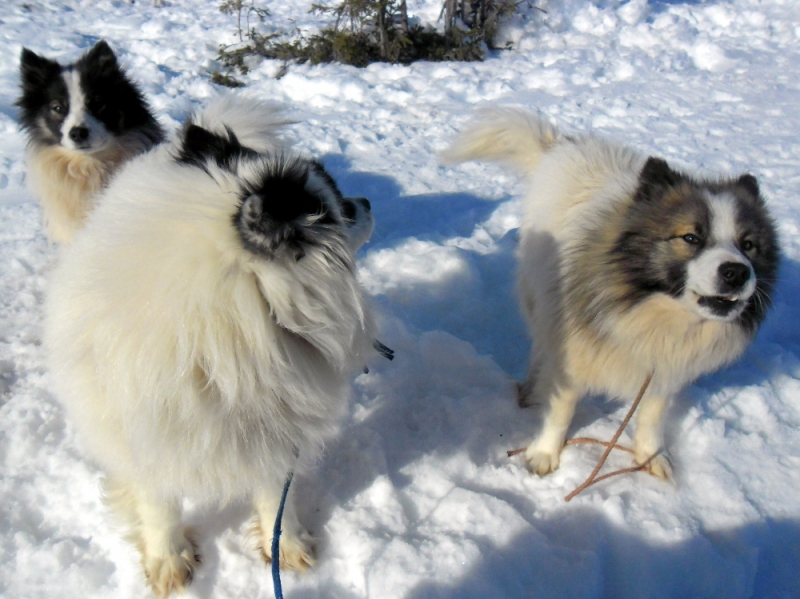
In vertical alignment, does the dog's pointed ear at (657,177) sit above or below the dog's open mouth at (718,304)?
above

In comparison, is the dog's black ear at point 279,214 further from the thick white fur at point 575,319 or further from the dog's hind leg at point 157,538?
the thick white fur at point 575,319

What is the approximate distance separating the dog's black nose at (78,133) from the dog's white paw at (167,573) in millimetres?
2268

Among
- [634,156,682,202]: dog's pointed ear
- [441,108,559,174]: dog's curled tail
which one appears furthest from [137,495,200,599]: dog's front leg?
[441,108,559,174]: dog's curled tail

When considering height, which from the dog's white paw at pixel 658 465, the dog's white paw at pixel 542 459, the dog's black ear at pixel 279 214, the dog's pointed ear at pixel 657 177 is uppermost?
the dog's black ear at pixel 279 214

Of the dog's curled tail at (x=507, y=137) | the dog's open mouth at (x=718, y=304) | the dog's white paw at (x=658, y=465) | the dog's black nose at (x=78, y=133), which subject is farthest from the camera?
the dog's black nose at (x=78, y=133)

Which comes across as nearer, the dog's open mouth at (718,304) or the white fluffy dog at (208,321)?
the white fluffy dog at (208,321)

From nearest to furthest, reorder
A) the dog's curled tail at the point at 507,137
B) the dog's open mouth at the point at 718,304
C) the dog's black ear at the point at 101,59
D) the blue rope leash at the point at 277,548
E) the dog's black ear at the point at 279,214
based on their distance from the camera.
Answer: the dog's black ear at the point at 279,214 < the blue rope leash at the point at 277,548 < the dog's open mouth at the point at 718,304 < the dog's curled tail at the point at 507,137 < the dog's black ear at the point at 101,59

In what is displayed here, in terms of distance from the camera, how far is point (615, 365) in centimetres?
212

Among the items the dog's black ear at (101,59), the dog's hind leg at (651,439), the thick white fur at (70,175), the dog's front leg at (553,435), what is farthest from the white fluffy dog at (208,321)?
the dog's black ear at (101,59)

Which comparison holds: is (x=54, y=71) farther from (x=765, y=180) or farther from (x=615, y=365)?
(x=765, y=180)

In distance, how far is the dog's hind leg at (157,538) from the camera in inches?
72.6

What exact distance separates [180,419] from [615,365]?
5.33ft

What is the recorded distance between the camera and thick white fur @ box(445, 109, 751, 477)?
203cm

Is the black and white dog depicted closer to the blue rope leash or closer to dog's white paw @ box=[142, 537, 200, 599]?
dog's white paw @ box=[142, 537, 200, 599]
